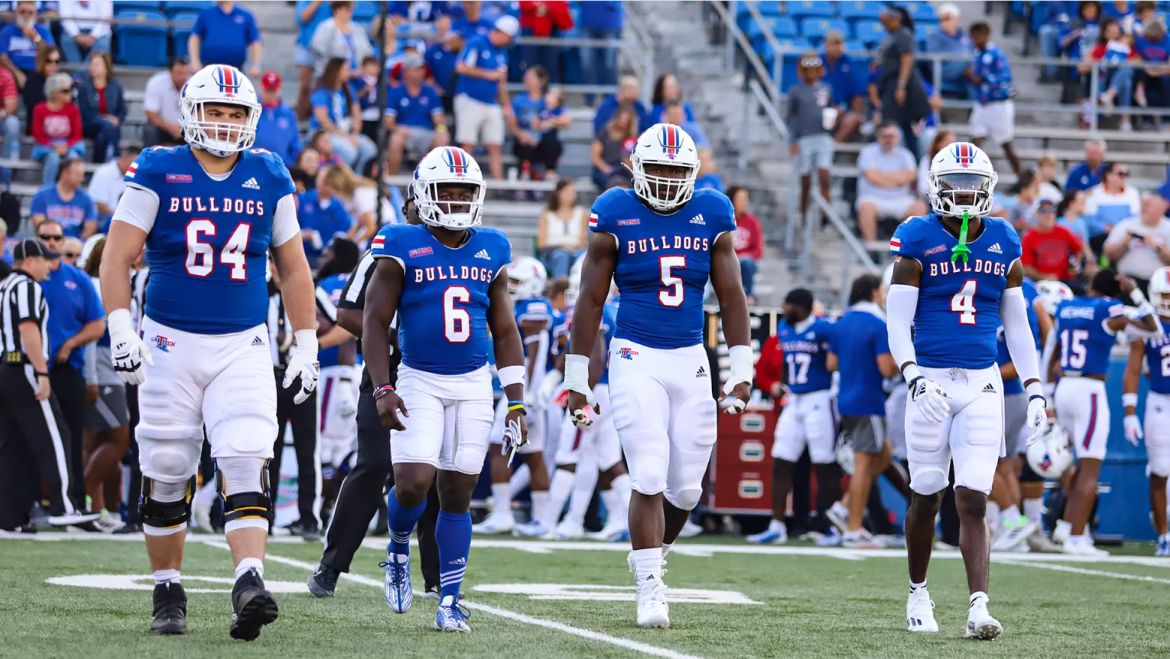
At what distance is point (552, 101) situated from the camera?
53.9ft

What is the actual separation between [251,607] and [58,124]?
10914 mm

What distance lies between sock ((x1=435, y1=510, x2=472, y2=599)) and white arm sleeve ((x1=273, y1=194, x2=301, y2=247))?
4.03 feet

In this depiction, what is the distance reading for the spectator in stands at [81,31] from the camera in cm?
1650

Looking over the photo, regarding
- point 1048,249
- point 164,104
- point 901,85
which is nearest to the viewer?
point 1048,249

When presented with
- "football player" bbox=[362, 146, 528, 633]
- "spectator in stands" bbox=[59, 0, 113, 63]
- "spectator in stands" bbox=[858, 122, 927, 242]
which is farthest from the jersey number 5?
"spectator in stands" bbox=[59, 0, 113, 63]

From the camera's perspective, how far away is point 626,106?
15758 mm

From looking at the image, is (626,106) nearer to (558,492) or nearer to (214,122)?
(558,492)

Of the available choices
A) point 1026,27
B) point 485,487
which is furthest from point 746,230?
point 1026,27

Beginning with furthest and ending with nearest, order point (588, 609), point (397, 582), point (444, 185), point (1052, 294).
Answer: point (1052, 294) → point (588, 609) → point (397, 582) → point (444, 185)

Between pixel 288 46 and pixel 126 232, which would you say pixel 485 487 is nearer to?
pixel 288 46

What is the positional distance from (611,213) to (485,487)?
7.52 m

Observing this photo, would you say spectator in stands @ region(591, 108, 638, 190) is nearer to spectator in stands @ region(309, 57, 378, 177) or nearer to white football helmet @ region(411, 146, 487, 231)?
spectator in stands @ region(309, 57, 378, 177)

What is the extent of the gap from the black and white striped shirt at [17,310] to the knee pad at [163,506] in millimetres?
5153

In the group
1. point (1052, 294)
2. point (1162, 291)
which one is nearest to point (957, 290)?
point (1162, 291)
